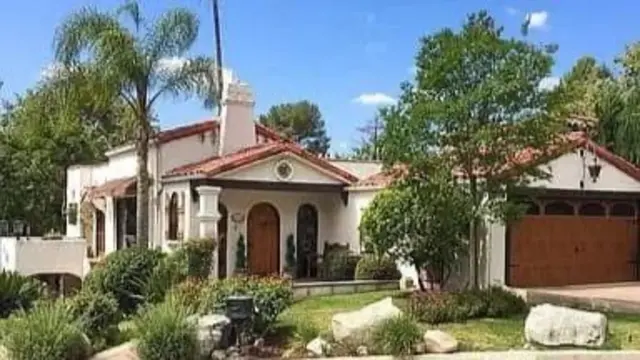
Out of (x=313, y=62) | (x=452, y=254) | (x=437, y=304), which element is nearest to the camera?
(x=437, y=304)

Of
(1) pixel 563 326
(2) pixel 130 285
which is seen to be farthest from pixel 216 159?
(1) pixel 563 326

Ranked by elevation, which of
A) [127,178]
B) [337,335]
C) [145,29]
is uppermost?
[145,29]

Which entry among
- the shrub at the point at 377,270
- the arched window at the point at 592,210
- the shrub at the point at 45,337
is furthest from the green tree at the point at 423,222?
the shrub at the point at 45,337

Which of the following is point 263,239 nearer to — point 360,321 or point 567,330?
point 360,321

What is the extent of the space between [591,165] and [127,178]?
16.1 metres

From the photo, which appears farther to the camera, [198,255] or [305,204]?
[305,204]

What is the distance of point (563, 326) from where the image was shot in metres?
16.0

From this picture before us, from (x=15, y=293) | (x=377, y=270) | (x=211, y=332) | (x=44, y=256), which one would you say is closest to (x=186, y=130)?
(x=44, y=256)

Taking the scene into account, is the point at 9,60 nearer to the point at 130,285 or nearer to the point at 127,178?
the point at 127,178

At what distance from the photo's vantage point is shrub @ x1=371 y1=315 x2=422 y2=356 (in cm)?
1551

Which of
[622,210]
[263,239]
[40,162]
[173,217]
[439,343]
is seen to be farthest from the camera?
[40,162]

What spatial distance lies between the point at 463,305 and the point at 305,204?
11676mm

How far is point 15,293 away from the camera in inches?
833

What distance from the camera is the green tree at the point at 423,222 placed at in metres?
20.8
